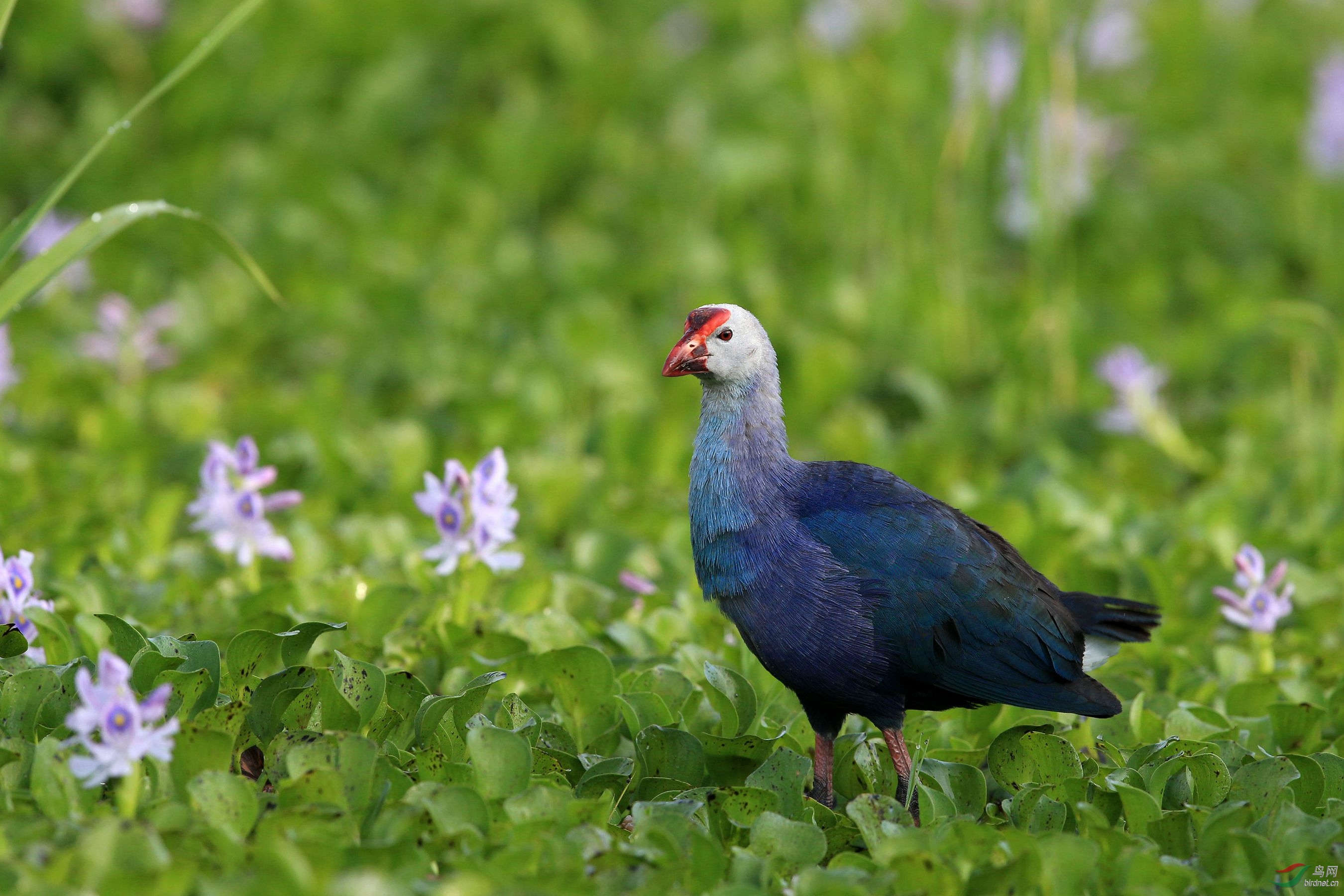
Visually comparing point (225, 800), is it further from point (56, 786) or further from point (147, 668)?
point (147, 668)

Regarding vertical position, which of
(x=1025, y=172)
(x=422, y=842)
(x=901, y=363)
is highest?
(x=1025, y=172)

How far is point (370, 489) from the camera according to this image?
14.4 feet

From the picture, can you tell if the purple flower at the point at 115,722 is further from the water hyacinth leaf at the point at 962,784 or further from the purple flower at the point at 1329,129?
the purple flower at the point at 1329,129

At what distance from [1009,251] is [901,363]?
1.53 metres

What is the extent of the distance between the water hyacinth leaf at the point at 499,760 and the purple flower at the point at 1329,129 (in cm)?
509

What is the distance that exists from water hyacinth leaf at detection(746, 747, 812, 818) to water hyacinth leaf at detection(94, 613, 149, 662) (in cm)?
116

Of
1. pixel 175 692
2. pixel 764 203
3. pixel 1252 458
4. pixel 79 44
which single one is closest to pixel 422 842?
pixel 175 692

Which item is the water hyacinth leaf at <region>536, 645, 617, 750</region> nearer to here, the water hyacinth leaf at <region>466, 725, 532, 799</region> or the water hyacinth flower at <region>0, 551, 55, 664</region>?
the water hyacinth leaf at <region>466, 725, 532, 799</region>

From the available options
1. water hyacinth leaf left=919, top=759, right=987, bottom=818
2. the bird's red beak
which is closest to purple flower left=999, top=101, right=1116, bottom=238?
the bird's red beak

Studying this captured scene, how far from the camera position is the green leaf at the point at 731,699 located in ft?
9.60

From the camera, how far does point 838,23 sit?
6621 millimetres

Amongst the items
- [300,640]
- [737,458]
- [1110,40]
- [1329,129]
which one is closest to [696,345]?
[737,458]

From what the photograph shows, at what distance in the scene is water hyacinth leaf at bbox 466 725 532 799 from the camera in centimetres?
252

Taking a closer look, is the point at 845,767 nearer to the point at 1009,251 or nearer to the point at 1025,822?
the point at 1025,822
